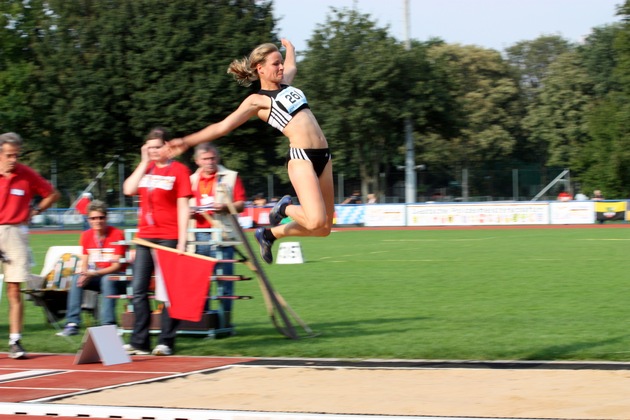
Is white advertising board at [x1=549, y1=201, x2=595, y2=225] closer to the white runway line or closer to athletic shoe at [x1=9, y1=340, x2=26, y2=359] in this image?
athletic shoe at [x1=9, y1=340, x2=26, y2=359]

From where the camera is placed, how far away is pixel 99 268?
10.2m

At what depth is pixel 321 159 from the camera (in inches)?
296

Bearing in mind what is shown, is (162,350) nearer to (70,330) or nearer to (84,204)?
(70,330)

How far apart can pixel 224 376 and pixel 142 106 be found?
132 feet

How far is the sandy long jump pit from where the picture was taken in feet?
19.1

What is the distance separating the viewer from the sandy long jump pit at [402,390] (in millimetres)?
5816

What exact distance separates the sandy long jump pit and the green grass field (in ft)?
2.90

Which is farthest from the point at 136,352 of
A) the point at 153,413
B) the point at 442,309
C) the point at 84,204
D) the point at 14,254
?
the point at 84,204

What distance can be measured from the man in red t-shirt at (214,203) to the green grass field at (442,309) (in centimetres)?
83

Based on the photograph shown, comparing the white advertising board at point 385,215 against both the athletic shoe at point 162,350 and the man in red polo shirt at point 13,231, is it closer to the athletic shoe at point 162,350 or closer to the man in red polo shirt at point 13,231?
the athletic shoe at point 162,350

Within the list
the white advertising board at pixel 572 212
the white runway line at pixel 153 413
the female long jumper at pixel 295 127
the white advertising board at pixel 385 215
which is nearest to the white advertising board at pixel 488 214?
the white advertising board at pixel 572 212

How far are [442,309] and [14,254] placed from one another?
5.28 metres

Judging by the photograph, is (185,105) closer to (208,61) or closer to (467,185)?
(208,61)

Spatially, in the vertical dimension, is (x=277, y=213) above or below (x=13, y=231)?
above
